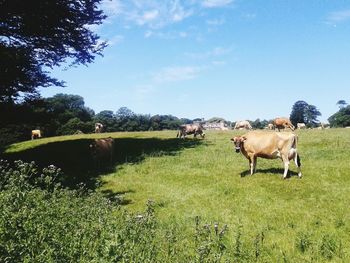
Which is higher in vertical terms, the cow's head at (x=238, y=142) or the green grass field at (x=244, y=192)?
the cow's head at (x=238, y=142)

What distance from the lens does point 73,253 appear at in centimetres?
722

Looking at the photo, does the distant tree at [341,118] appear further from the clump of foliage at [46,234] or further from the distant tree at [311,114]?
the clump of foliage at [46,234]

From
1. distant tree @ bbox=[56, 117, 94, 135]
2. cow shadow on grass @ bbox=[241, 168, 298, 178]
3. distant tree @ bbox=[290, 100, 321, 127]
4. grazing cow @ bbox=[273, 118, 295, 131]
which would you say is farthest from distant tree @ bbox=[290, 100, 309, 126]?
cow shadow on grass @ bbox=[241, 168, 298, 178]

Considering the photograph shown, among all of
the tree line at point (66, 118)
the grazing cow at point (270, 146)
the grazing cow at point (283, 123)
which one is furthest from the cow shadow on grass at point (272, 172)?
the grazing cow at point (283, 123)

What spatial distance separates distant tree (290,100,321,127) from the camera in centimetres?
17312

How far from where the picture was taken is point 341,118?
17075cm

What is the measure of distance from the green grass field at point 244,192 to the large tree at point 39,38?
549cm

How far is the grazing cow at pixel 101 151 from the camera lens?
86.7ft

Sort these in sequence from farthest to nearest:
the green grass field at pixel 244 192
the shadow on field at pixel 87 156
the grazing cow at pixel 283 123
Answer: the grazing cow at pixel 283 123 → the shadow on field at pixel 87 156 → the green grass field at pixel 244 192

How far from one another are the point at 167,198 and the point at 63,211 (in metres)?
7.69

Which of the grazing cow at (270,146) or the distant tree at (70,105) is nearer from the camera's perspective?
the grazing cow at (270,146)

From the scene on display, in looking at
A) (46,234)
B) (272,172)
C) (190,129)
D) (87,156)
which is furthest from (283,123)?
(46,234)

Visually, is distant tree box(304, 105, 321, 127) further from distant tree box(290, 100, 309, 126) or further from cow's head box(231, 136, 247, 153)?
cow's head box(231, 136, 247, 153)

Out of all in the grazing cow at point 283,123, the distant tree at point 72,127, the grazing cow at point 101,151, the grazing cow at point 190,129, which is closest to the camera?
the grazing cow at point 101,151
